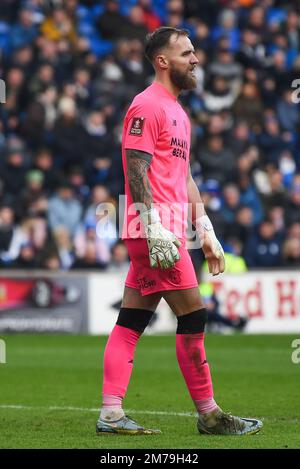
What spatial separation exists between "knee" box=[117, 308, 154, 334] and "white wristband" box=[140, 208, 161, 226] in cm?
66

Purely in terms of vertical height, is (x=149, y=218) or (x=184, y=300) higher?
(x=149, y=218)

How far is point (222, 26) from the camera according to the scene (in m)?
23.6

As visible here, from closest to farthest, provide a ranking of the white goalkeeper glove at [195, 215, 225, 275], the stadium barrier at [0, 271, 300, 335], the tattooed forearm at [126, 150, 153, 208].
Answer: the tattooed forearm at [126, 150, 153, 208], the white goalkeeper glove at [195, 215, 225, 275], the stadium barrier at [0, 271, 300, 335]

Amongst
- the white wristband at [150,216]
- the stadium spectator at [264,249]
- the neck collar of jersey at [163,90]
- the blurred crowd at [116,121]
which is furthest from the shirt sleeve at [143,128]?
the stadium spectator at [264,249]

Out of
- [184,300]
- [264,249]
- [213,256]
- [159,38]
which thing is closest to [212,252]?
[213,256]

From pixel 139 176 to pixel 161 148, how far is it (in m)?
Answer: 0.31

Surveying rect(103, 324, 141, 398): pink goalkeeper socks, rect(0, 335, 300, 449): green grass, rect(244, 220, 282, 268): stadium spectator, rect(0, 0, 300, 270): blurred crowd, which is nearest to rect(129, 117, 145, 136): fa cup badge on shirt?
rect(103, 324, 141, 398): pink goalkeeper socks

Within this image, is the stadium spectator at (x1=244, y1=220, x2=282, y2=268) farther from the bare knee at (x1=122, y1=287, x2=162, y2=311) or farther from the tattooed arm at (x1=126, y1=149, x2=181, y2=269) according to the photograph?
the tattooed arm at (x1=126, y1=149, x2=181, y2=269)

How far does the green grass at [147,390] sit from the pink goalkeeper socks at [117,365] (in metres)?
0.29

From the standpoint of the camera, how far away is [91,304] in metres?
18.0

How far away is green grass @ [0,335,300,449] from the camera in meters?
7.07

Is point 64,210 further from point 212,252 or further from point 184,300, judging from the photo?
point 184,300

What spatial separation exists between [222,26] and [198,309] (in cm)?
1689
